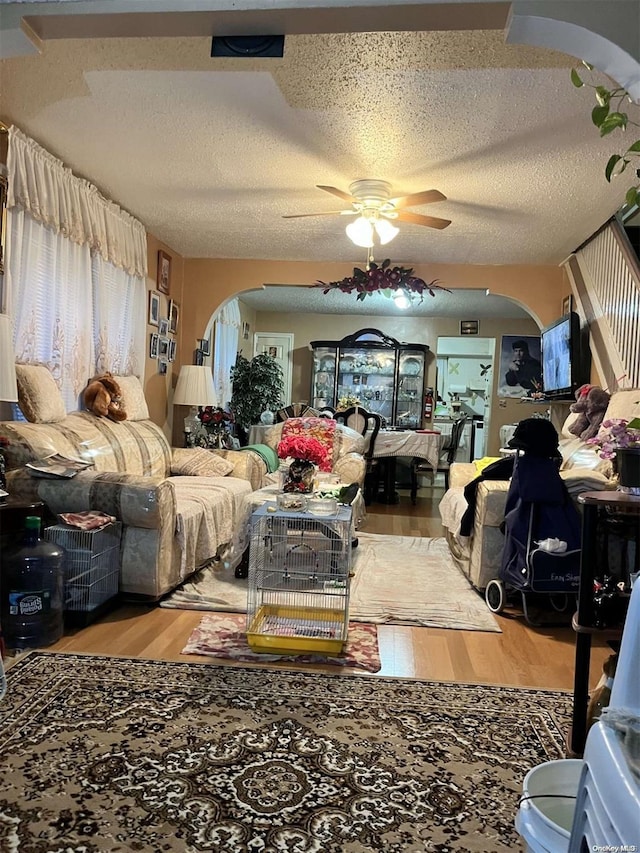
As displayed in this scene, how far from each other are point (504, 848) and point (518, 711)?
74cm

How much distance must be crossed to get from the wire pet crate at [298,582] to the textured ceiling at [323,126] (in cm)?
186

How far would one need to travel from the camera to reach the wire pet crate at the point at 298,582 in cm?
262

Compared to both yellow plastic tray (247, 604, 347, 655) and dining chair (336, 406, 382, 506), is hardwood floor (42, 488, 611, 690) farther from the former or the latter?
dining chair (336, 406, 382, 506)

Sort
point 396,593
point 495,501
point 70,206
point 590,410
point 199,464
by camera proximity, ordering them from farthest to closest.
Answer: point 199,464, point 590,410, point 70,206, point 396,593, point 495,501

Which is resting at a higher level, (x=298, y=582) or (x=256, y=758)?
(x=298, y=582)

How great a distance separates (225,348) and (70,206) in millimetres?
4053

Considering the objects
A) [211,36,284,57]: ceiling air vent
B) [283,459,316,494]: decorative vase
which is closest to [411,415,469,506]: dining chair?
[283,459,316,494]: decorative vase

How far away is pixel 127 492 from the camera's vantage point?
303cm

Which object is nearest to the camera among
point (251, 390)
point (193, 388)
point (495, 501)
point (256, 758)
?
point (256, 758)

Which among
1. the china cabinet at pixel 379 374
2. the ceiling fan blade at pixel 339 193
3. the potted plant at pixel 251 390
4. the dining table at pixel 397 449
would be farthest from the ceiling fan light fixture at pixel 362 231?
the china cabinet at pixel 379 374

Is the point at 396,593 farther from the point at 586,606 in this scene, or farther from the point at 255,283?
the point at 255,283

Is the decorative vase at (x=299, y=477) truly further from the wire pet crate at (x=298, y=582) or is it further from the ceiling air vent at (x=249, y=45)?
the ceiling air vent at (x=249, y=45)

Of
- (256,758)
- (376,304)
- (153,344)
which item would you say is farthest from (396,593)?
(376,304)

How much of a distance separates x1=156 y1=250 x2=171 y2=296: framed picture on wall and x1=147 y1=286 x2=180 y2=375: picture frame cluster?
0.25ft
